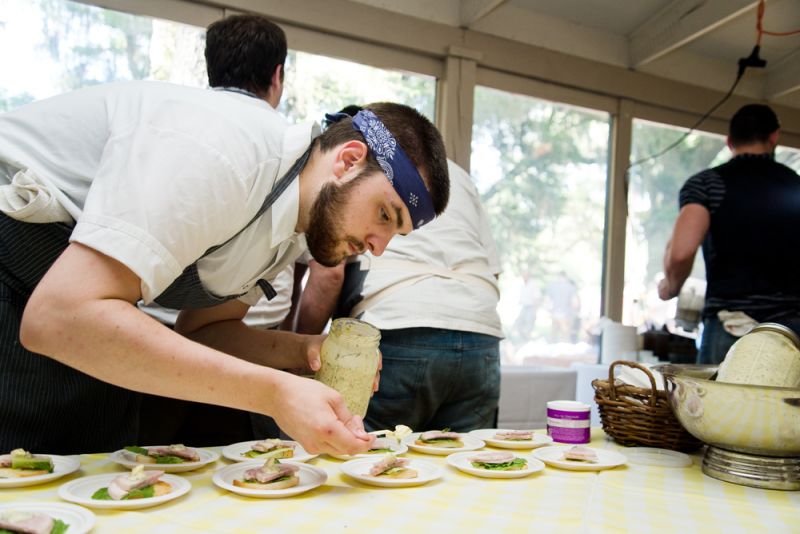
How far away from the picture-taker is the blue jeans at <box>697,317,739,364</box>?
109 inches

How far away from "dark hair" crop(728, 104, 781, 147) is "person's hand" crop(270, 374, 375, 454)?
249 centimetres

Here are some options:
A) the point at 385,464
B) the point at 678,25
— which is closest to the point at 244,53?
the point at 385,464

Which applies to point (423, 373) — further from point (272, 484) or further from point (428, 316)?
point (272, 484)

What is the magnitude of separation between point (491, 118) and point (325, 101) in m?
1.04

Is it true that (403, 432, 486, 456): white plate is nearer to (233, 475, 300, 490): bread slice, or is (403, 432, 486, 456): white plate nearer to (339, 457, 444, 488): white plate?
(339, 457, 444, 488): white plate

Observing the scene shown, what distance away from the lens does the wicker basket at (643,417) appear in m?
1.58

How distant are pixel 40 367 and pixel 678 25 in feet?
12.4

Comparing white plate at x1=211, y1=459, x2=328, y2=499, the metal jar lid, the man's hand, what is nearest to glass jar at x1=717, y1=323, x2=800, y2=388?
the metal jar lid

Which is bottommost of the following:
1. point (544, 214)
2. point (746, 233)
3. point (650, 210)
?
point (746, 233)

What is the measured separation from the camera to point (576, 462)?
1403 millimetres

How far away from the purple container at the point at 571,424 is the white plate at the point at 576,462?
10 cm

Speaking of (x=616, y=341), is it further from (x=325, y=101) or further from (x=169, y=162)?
(x=169, y=162)

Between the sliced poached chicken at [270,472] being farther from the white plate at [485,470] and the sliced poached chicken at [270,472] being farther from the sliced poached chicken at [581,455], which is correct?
the sliced poached chicken at [581,455]

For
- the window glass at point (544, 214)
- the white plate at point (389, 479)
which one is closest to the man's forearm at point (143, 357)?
the white plate at point (389, 479)
